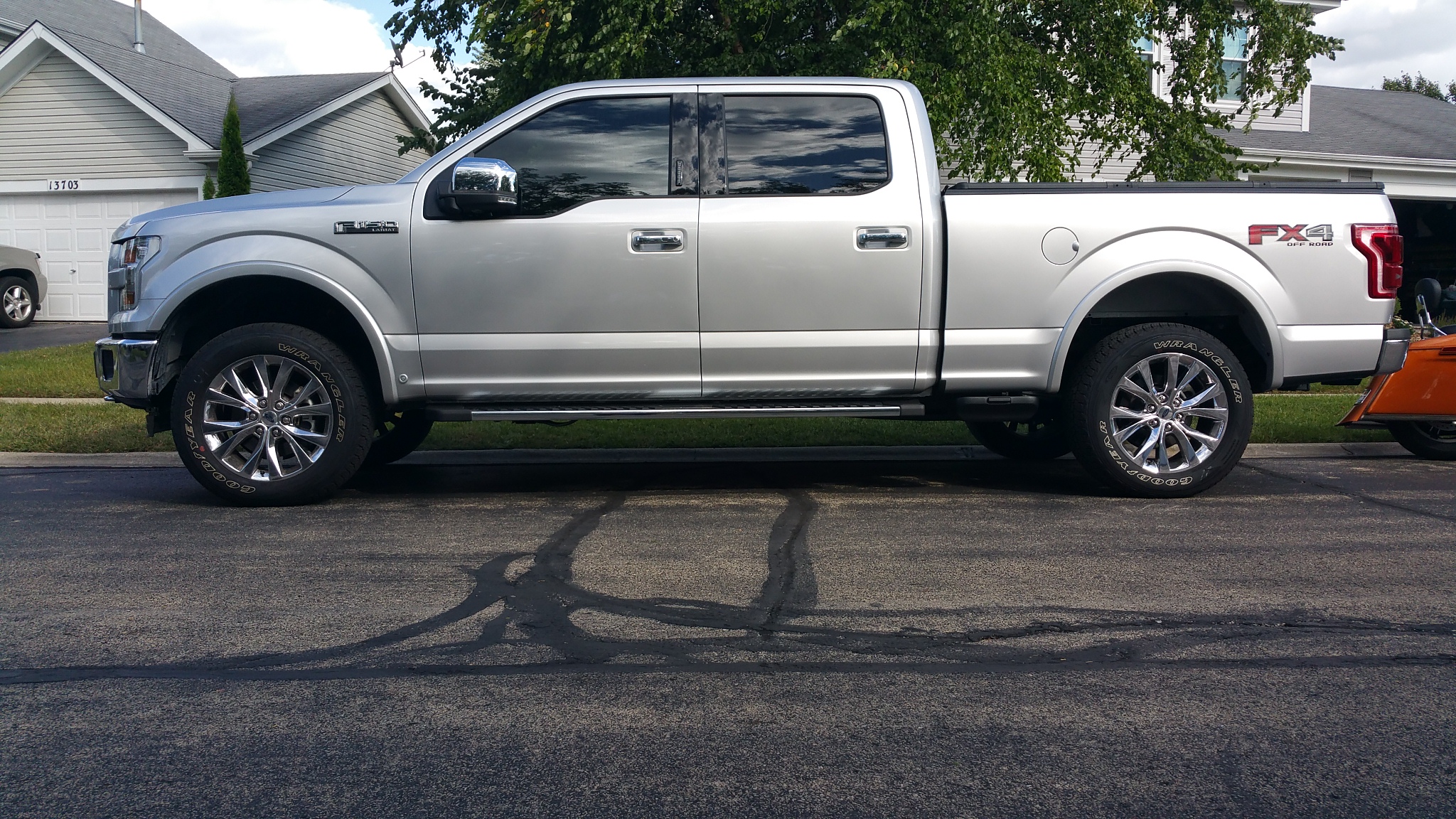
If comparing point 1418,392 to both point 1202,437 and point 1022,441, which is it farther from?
point 1022,441

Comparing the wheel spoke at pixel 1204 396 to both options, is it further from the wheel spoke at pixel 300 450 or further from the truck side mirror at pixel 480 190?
the wheel spoke at pixel 300 450

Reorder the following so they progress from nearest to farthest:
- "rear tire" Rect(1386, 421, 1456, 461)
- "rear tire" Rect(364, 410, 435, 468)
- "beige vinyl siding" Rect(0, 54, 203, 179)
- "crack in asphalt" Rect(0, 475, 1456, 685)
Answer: "crack in asphalt" Rect(0, 475, 1456, 685), "rear tire" Rect(364, 410, 435, 468), "rear tire" Rect(1386, 421, 1456, 461), "beige vinyl siding" Rect(0, 54, 203, 179)

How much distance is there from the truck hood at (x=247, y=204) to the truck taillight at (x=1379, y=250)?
533 centimetres

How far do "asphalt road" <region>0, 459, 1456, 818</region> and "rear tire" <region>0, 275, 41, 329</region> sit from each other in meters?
14.5

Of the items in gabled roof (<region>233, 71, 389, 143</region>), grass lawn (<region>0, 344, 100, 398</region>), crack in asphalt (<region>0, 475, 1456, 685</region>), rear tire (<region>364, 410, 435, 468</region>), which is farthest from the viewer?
gabled roof (<region>233, 71, 389, 143</region>)

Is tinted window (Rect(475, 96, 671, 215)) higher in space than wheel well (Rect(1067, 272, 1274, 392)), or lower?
higher

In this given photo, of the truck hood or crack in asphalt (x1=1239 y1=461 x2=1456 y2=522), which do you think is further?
the truck hood

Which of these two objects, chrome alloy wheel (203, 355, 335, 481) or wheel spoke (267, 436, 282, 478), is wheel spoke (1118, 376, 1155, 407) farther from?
wheel spoke (267, 436, 282, 478)

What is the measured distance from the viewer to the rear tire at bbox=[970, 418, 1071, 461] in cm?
816

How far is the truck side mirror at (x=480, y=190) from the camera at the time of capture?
5871 millimetres

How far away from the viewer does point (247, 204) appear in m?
6.29

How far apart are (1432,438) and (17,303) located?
1944 centimetres

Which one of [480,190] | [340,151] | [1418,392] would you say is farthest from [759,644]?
[340,151]

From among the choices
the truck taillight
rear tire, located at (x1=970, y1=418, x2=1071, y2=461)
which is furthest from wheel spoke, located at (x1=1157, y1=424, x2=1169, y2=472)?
rear tire, located at (x1=970, y1=418, x2=1071, y2=461)
